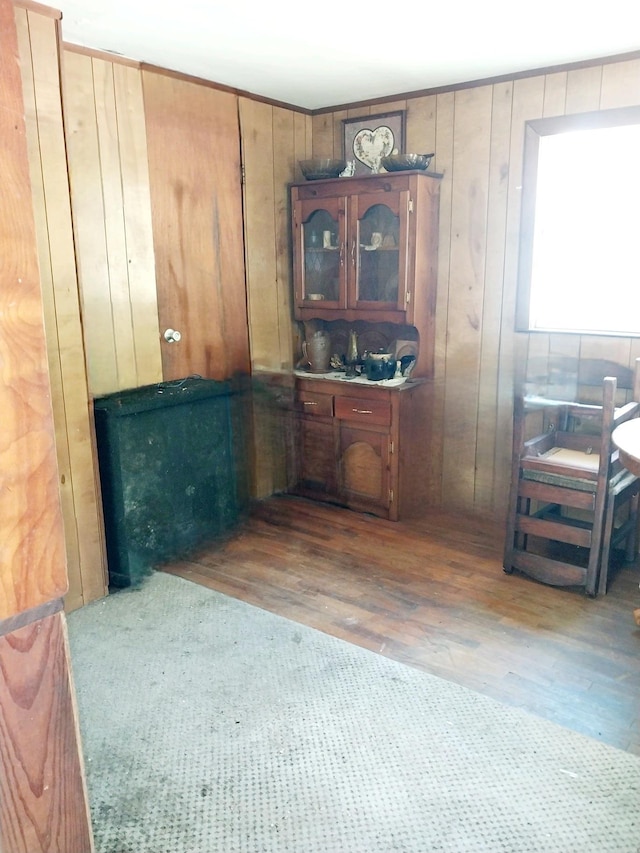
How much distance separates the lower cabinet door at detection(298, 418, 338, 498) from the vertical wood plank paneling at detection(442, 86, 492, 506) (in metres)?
0.65

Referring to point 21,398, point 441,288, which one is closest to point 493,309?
point 441,288

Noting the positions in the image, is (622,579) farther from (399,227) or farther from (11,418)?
(11,418)

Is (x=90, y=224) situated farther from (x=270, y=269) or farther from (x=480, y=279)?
(x=480, y=279)

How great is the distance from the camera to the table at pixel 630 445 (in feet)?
6.85

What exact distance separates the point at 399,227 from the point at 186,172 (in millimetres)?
1111

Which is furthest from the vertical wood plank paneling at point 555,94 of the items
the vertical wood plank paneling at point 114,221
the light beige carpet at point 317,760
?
the light beige carpet at point 317,760

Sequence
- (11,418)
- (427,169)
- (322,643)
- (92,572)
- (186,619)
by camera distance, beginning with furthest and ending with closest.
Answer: (427,169) < (92,572) < (186,619) < (322,643) < (11,418)

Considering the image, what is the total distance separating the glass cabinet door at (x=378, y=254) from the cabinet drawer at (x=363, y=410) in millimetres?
518

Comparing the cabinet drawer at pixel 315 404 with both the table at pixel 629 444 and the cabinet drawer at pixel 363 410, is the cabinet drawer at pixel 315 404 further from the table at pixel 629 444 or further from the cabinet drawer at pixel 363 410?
the table at pixel 629 444

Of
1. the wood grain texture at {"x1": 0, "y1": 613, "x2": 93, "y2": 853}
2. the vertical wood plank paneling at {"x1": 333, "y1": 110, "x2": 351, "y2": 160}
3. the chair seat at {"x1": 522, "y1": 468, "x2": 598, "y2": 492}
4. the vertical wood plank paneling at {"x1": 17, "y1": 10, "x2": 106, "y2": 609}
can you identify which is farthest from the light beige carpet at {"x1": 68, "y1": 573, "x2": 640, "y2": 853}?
the vertical wood plank paneling at {"x1": 333, "y1": 110, "x2": 351, "y2": 160}

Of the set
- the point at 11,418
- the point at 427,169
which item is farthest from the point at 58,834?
the point at 427,169

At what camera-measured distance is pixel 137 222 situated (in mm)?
3078

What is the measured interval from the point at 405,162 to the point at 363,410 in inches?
51.2

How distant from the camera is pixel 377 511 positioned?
3.72 meters
